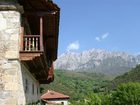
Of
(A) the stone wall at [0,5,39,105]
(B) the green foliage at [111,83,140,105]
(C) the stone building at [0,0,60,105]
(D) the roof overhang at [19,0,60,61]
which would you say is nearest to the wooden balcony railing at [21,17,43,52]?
(C) the stone building at [0,0,60,105]

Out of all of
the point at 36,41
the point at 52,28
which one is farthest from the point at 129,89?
the point at 36,41

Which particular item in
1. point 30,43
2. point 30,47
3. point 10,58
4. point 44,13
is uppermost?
point 44,13

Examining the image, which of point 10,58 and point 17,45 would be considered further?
point 17,45

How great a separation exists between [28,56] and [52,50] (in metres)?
9.24

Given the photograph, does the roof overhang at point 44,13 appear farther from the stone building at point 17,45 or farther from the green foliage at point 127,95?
the green foliage at point 127,95

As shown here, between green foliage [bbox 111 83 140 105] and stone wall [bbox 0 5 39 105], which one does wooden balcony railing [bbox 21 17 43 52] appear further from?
green foliage [bbox 111 83 140 105]

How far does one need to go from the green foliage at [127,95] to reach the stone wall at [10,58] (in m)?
36.6

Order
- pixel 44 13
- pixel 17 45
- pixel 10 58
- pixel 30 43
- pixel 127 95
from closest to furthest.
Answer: pixel 10 58, pixel 17 45, pixel 30 43, pixel 44 13, pixel 127 95

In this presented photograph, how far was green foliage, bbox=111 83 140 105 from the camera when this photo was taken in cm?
5016

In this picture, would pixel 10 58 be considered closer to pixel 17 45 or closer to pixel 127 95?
pixel 17 45

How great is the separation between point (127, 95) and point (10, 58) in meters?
37.4

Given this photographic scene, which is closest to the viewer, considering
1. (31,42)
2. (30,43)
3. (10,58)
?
(10,58)

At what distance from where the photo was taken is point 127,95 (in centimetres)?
5031

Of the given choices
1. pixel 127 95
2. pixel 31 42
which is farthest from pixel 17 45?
pixel 127 95
